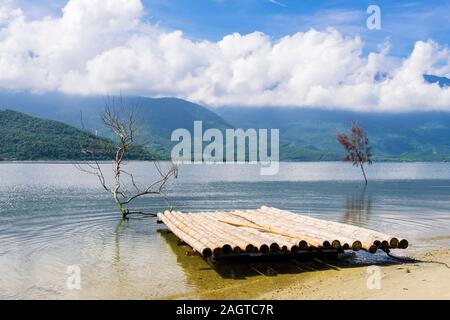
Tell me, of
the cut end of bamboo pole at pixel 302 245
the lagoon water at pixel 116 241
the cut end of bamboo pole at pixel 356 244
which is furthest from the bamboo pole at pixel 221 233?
the cut end of bamboo pole at pixel 356 244

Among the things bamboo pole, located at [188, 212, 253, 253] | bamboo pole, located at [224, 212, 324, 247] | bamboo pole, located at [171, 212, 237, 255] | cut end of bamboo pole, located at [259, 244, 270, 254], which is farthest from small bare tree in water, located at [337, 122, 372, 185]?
cut end of bamboo pole, located at [259, 244, 270, 254]

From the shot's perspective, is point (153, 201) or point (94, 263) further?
point (153, 201)

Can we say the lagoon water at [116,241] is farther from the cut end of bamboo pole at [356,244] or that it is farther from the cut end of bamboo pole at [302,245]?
the cut end of bamboo pole at [356,244]

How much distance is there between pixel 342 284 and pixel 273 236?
221 inches

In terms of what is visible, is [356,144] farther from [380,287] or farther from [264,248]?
[380,287]

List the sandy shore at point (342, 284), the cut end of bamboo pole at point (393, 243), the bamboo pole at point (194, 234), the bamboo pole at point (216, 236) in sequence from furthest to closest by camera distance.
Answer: the cut end of bamboo pole at point (393, 243)
the bamboo pole at point (216, 236)
the bamboo pole at point (194, 234)
the sandy shore at point (342, 284)

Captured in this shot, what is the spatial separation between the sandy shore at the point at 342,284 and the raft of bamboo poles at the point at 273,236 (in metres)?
0.91

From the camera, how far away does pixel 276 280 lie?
18.1 m

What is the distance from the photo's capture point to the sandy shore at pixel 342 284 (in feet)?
50.0

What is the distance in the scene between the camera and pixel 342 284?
16859 mm
